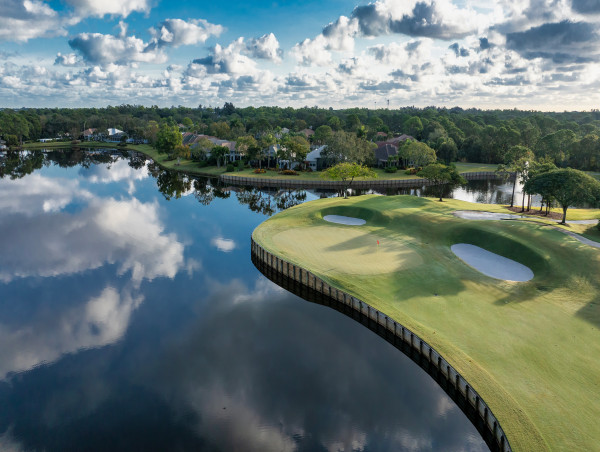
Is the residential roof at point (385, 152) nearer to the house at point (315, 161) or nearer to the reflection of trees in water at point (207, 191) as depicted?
the house at point (315, 161)

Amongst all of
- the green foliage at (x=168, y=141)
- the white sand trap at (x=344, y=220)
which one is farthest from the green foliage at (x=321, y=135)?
the white sand trap at (x=344, y=220)

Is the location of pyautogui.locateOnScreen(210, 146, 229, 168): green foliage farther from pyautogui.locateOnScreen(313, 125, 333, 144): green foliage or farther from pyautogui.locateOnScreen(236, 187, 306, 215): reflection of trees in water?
pyautogui.locateOnScreen(313, 125, 333, 144): green foliage

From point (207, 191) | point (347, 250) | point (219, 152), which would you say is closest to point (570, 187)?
point (347, 250)

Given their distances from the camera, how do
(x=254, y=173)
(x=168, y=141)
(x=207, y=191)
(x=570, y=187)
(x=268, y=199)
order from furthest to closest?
(x=168, y=141) → (x=254, y=173) → (x=207, y=191) → (x=268, y=199) → (x=570, y=187)

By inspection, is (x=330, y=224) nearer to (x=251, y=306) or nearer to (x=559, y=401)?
(x=251, y=306)

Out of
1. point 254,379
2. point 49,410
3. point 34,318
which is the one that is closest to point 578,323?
point 254,379

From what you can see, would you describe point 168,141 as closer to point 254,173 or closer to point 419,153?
point 254,173
